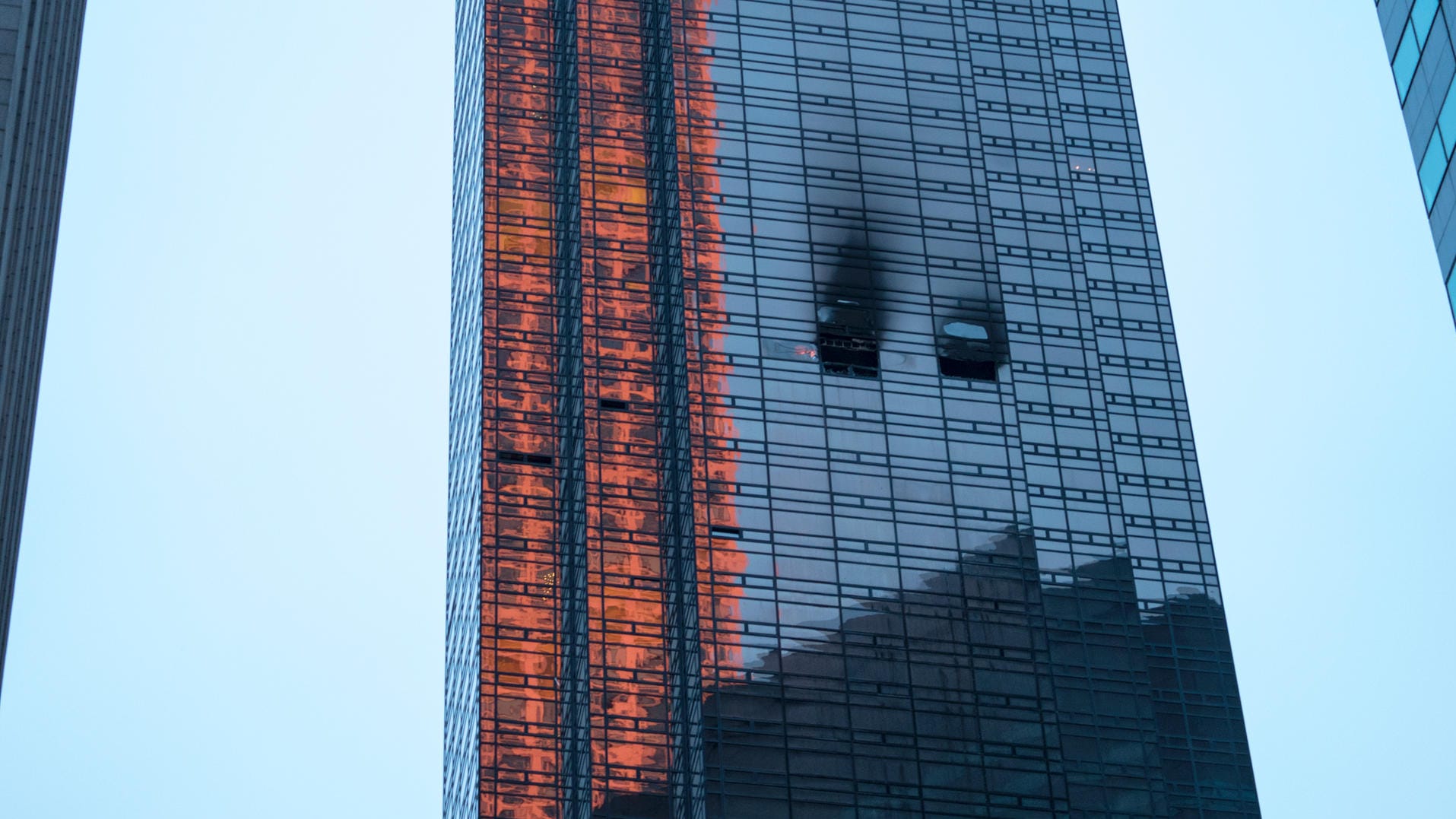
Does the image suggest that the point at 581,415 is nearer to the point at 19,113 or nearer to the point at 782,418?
the point at 782,418

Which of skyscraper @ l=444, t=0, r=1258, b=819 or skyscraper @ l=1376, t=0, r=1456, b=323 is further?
skyscraper @ l=444, t=0, r=1258, b=819

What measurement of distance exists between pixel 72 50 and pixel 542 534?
156 feet

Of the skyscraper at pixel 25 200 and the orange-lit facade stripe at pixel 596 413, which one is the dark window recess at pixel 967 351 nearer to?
the orange-lit facade stripe at pixel 596 413

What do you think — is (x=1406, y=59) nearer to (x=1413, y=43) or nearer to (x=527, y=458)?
(x=1413, y=43)

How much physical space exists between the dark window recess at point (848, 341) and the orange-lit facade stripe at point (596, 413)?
6537 millimetres

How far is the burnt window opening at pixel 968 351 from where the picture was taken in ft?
450

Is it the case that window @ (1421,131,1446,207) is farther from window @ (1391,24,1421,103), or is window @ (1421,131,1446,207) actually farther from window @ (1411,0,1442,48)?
window @ (1411,0,1442,48)

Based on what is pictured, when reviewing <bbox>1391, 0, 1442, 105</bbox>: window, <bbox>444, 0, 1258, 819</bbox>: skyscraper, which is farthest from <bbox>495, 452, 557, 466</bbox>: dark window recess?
<bbox>1391, 0, 1442, 105</bbox>: window

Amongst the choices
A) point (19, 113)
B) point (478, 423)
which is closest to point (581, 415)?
point (478, 423)

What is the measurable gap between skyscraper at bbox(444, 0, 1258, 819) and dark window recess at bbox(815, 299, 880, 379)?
24cm

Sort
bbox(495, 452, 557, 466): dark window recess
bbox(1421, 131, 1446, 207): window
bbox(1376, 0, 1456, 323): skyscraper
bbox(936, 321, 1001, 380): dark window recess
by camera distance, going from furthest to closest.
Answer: bbox(495, 452, 557, 466): dark window recess
bbox(936, 321, 1001, 380): dark window recess
bbox(1421, 131, 1446, 207): window
bbox(1376, 0, 1456, 323): skyscraper

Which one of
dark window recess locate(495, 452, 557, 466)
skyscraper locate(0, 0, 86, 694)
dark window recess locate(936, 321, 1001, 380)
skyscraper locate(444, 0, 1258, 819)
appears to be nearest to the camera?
skyscraper locate(0, 0, 86, 694)

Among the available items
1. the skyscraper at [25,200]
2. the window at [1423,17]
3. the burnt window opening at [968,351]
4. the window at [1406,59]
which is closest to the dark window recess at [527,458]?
the burnt window opening at [968,351]

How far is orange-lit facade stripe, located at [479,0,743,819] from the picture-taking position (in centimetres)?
12656
